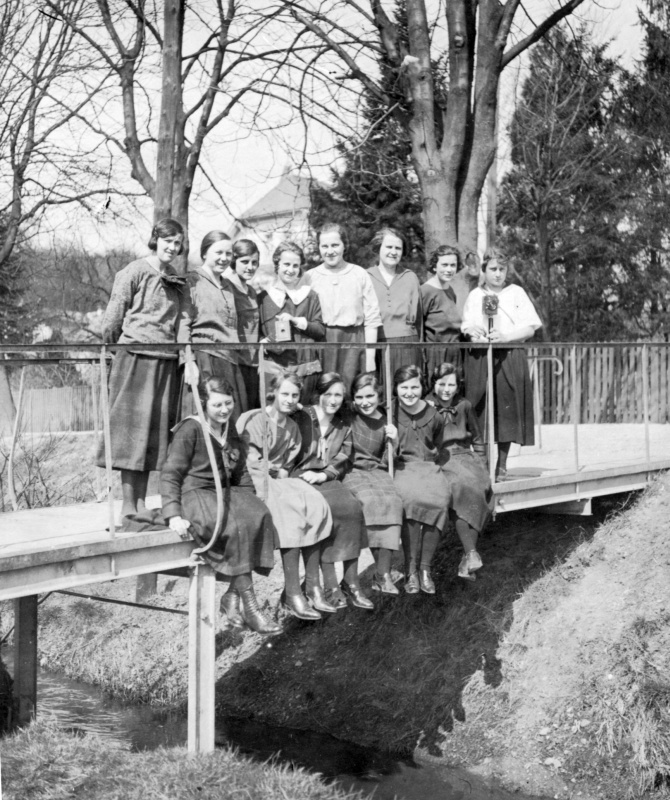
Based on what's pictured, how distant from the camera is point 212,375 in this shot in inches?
264

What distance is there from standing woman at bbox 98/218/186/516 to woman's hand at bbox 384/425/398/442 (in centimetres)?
141

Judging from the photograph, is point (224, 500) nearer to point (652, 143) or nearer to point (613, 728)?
point (613, 728)

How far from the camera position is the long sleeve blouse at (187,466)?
638 centimetres

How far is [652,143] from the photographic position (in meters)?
23.0

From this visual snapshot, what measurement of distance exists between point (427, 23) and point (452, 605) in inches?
247

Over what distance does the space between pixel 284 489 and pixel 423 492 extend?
1.09 m

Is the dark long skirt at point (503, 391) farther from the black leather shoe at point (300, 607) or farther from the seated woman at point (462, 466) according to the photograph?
the black leather shoe at point (300, 607)

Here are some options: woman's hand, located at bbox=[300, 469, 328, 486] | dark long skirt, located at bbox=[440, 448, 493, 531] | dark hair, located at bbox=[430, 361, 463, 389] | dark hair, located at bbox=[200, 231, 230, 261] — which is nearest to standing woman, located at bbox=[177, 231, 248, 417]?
dark hair, located at bbox=[200, 231, 230, 261]

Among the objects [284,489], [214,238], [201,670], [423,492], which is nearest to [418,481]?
[423,492]

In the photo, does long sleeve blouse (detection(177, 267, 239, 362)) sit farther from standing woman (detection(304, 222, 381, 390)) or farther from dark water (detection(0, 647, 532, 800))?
dark water (detection(0, 647, 532, 800))

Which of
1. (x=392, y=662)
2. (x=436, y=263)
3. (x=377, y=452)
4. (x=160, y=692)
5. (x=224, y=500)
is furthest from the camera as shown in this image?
(x=160, y=692)

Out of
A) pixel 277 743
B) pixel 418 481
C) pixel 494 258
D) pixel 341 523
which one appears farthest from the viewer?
pixel 277 743

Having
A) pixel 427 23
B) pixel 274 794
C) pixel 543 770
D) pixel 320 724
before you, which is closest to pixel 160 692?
pixel 320 724

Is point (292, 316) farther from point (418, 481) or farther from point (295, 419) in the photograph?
point (418, 481)
